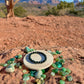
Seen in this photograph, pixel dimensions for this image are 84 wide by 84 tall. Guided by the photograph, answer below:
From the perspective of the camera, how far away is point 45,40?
13.3 ft

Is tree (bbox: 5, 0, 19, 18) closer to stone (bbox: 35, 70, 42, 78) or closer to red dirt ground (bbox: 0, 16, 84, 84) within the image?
red dirt ground (bbox: 0, 16, 84, 84)

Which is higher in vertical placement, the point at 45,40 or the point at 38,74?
the point at 45,40

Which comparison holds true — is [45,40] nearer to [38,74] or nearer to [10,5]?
[38,74]

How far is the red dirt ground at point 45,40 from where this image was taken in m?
1.91

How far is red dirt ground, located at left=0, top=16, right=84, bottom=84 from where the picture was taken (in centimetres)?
→ 191

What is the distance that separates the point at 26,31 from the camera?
15.6 feet

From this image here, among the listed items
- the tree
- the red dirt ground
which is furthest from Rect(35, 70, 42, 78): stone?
the tree

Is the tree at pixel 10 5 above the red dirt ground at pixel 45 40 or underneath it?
above

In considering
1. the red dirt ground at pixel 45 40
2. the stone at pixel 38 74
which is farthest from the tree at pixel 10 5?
the stone at pixel 38 74

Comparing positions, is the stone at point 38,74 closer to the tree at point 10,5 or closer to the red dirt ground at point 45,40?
the red dirt ground at point 45,40

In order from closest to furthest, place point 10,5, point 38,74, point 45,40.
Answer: point 38,74 < point 45,40 < point 10,5

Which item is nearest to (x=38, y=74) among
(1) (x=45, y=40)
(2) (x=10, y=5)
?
(1) (x=45, y=40)

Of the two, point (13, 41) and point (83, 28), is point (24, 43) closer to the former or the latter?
point (13, 41)

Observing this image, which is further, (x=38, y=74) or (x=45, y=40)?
(x=45, y=40)
